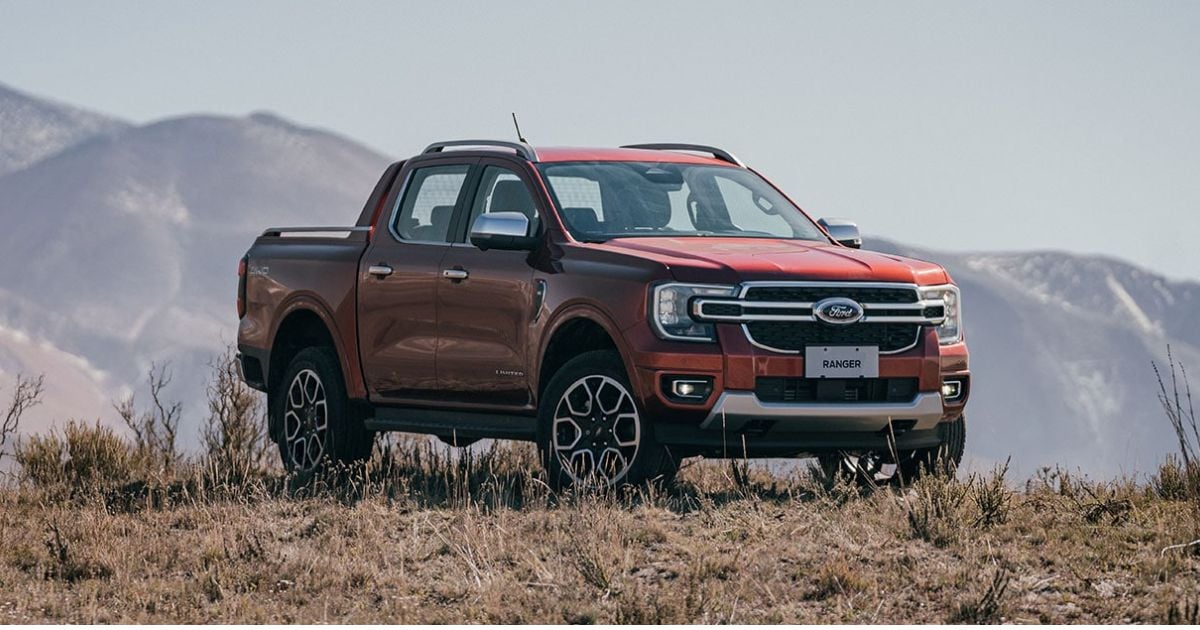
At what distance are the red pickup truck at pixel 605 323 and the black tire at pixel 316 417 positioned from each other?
2 centimetres

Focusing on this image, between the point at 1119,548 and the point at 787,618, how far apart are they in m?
1.94

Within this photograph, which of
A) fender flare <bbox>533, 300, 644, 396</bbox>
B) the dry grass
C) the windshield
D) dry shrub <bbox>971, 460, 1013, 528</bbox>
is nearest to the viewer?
the dry grass

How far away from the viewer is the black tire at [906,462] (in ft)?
34.1

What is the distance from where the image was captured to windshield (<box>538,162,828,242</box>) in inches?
419

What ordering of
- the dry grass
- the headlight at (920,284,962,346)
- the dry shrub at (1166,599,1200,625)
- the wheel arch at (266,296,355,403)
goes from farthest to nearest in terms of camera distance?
the wheel arch at (266,296,355,403) < the headlight at (920,284,962,346) < the dry grass < the dry shrub at (1166,599,1200,625)

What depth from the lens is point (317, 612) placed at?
762 centimetres

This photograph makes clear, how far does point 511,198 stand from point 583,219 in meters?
0.65

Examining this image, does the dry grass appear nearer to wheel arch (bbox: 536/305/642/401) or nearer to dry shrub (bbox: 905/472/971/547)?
dry shrub (bbox: 905/472/971/547)

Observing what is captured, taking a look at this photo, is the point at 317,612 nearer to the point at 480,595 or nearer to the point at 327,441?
the point at 480,595

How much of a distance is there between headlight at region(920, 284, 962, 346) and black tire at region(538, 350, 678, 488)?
1664 mm

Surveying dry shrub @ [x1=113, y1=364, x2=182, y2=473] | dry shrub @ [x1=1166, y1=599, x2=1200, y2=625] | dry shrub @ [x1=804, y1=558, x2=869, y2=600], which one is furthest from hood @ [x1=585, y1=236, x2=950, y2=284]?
dry shrub @ [x1=113, y1=364, x2=182, y2=473]

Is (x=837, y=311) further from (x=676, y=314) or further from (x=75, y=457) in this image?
(x=75, y=457)

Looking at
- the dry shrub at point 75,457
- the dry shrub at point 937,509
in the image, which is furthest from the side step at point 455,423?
the dry shrub at point 937,509

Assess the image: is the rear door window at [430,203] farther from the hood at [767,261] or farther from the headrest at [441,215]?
the hood at [767,261]
